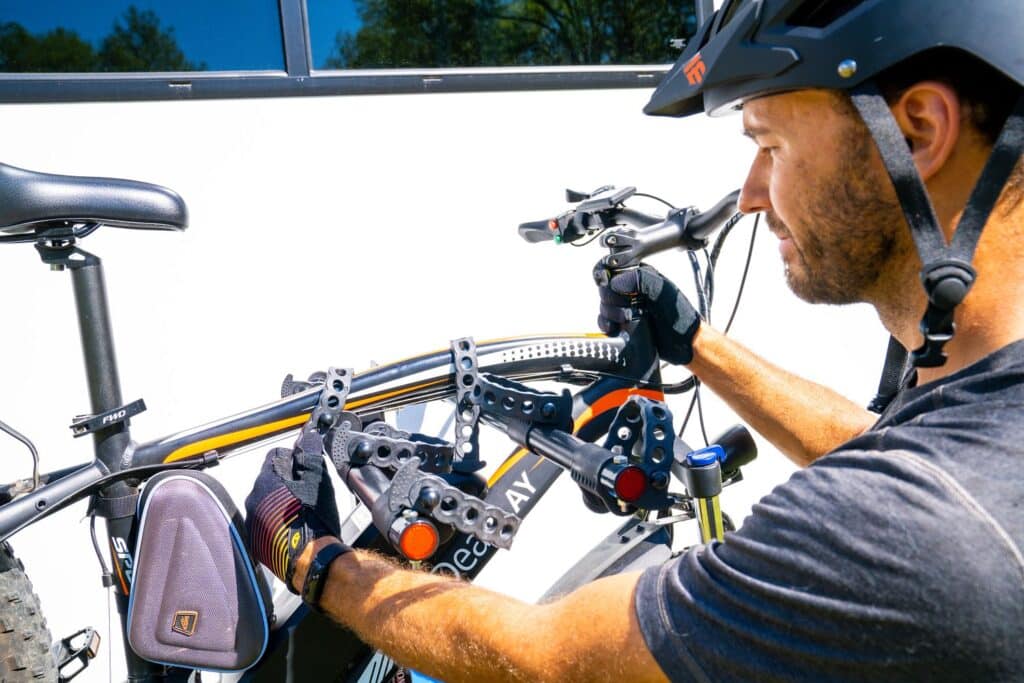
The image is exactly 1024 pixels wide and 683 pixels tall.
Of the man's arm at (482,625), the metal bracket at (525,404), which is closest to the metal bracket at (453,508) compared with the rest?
the man's arm at (482,625)

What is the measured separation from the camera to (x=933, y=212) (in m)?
1.10

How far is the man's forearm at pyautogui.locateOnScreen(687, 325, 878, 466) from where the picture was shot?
76.2 inches

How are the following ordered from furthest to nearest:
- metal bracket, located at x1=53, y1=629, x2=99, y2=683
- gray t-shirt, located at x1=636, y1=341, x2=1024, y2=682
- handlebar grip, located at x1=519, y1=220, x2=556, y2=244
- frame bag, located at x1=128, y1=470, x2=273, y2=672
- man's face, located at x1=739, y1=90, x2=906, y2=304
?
handlebar grip, located at x1=519, y1=220, x2=556, y2=244, metal bracket, located at x1=53, y1=629, x2=99, y2=683, frame bag, located at x1=128, y1=470, x2=273, y2=672, man's face, located at x1=739, y1=90, x2=906, y2=304, gray t-shirt, located at x1=636, y1=341, x2=1024, y2=682

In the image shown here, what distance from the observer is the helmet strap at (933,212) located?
1.05 m

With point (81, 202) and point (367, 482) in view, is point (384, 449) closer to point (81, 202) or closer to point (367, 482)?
point (367, 482)

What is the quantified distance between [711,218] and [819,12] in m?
0.77

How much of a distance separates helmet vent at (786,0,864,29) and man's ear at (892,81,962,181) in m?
0.17

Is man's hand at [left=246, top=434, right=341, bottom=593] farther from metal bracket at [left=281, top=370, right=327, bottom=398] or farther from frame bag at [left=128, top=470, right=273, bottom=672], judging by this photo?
metal bracket at [left=281, top=370, right=327, bottom=398]

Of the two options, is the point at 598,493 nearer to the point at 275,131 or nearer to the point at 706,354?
the point at 706,354

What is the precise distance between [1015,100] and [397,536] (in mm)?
1142

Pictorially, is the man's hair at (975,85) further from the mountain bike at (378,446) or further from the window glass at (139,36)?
the window glass at (139,36)

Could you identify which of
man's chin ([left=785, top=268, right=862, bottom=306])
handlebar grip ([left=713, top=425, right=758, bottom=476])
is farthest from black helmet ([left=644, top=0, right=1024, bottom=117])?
handlebar grip ([left=713, top=425, right=758, bottom=476])

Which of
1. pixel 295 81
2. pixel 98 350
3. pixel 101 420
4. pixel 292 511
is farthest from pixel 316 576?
pixel 295 81

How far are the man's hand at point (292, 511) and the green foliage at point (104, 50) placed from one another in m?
1.41
